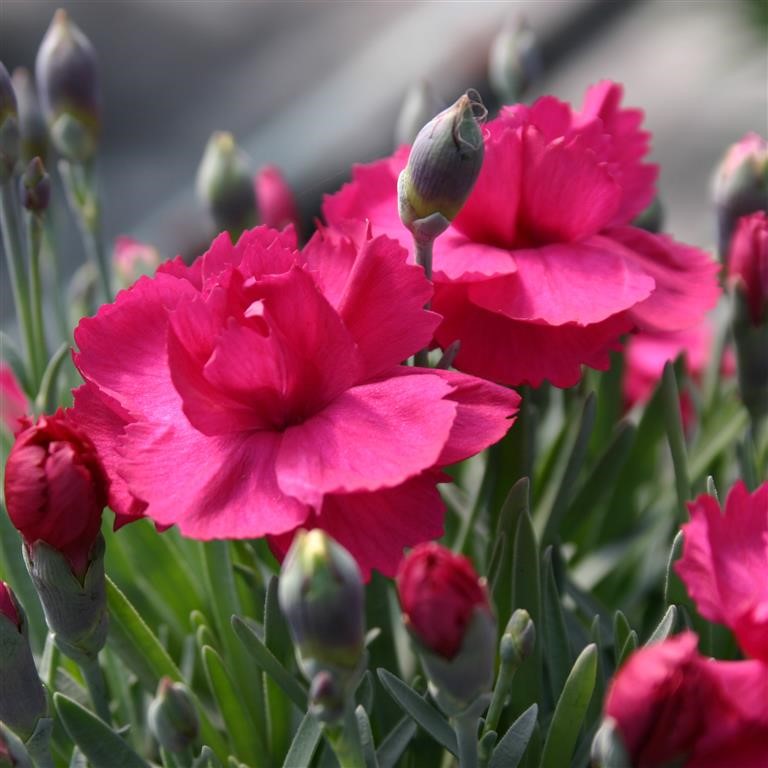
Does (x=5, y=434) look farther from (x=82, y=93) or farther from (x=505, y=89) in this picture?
(x=505, y=89)

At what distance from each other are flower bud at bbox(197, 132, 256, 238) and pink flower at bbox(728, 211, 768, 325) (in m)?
0.31

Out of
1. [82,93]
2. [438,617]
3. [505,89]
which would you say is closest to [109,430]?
[438,617]

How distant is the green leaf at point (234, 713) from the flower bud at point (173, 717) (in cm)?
8

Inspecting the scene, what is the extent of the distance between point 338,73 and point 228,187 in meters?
1.69

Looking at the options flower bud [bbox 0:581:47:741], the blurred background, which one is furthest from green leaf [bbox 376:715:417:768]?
the blurred background

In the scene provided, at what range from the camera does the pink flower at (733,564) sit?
0.39 meters

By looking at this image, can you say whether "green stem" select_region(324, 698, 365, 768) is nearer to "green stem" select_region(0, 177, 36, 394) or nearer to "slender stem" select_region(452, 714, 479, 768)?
"slender stem" select_region(452, 714, 479, 768)

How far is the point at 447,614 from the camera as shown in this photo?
1.18ft

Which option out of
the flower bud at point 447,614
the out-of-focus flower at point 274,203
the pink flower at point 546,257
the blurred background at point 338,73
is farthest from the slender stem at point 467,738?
the blurred background at point 338,73

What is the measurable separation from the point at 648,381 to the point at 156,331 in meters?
0.54

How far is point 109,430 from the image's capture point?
0.46m

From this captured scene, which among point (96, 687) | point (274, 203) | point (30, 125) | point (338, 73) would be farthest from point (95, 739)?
point (338, 73)

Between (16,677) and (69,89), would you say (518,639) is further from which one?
(69,89)

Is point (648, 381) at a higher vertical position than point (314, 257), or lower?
lower
